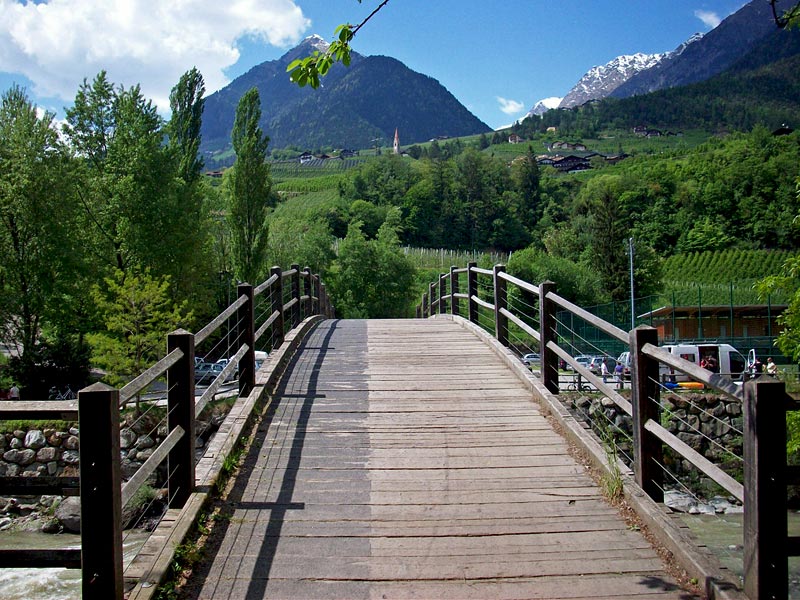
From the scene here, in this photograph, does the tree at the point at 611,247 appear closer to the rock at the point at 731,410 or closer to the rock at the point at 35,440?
the rock at the point at 731,410

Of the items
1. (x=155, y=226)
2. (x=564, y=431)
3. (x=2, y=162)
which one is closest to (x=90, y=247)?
(x=155, y=226)

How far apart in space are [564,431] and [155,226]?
94.3ft

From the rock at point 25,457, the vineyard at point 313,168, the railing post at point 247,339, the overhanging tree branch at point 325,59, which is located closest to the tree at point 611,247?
the rock at point 25,457

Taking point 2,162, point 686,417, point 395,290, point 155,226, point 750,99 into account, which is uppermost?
point 750,99

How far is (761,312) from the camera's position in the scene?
41.2 m

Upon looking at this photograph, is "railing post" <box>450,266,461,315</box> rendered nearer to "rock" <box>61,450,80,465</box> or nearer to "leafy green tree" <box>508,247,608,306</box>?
"rock" <box>61,450,80,465</box>

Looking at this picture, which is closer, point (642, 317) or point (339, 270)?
point (642, 317)

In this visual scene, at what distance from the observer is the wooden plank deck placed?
12.4ft

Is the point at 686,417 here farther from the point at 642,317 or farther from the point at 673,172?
the point at 673,172

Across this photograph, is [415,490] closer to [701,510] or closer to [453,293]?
[453,293]

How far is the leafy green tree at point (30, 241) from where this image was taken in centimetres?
2741

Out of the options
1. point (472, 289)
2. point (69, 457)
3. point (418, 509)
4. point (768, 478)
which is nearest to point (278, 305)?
point (472, 289)

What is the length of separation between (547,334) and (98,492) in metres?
4.96

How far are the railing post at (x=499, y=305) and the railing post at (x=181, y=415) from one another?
534cm
